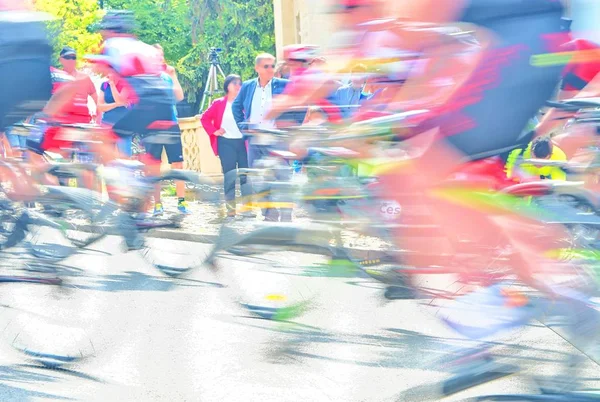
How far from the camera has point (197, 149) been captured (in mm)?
17500

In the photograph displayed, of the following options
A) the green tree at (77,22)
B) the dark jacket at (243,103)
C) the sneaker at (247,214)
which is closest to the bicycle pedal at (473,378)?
the sneaker at (247,214)

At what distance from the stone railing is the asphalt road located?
9.86 metres

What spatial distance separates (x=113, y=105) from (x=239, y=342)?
3.89m

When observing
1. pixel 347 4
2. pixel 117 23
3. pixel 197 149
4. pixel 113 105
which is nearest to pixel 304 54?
pixel 347 4

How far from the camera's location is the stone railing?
16984mm

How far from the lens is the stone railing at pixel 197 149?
17.0 m

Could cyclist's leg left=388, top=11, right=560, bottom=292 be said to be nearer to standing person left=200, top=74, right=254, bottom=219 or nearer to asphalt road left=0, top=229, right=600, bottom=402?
asphalt road left=0, top=229, right=600, bottom=402

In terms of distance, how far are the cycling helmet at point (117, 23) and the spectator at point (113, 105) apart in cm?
39

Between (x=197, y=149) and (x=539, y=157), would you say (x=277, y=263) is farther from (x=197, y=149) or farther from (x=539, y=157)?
(x=197, y=149)

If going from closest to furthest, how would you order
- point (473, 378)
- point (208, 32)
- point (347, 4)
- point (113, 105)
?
point (473, 378), point (347, 4), point (113, 105), point (208, 32)

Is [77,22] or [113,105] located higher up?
[113,105]

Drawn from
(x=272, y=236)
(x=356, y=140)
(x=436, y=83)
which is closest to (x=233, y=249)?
(x=272, y=236)

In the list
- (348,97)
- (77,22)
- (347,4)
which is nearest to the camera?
(347,4)

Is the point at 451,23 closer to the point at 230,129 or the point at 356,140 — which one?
the point at 356,140
